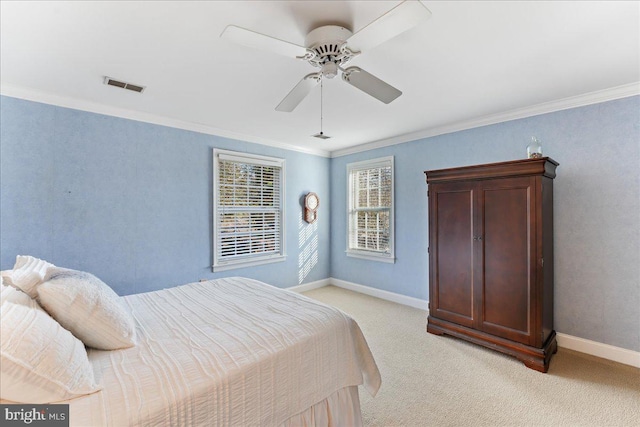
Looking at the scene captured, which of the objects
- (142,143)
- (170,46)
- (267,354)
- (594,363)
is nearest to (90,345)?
(267,354)

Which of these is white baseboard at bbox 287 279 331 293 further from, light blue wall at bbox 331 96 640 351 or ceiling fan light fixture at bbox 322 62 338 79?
ceiling fan light fixture at bbox 322 62 338 79

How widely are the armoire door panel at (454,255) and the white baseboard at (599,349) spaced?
3.15 feet

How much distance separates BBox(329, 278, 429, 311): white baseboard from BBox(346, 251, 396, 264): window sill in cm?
49

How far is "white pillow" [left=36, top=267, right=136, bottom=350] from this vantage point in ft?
4.17

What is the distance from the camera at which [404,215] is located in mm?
4199

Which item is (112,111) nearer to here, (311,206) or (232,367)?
(311,206)

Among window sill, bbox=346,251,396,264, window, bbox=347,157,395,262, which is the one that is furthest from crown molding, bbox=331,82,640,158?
window sill, bbox=346,251,396,264

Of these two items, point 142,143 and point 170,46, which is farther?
point 142,143

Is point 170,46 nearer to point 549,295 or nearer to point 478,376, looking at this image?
point 478,376

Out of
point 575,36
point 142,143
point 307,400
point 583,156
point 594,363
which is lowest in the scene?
point 594,363

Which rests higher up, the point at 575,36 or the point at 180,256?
the point at 575,36

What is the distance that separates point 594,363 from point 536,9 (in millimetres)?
2980

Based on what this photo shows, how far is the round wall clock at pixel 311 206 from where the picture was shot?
486 centimetres

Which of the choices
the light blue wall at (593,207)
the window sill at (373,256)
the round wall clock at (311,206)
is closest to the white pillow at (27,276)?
the round wall clock at (311,206)
